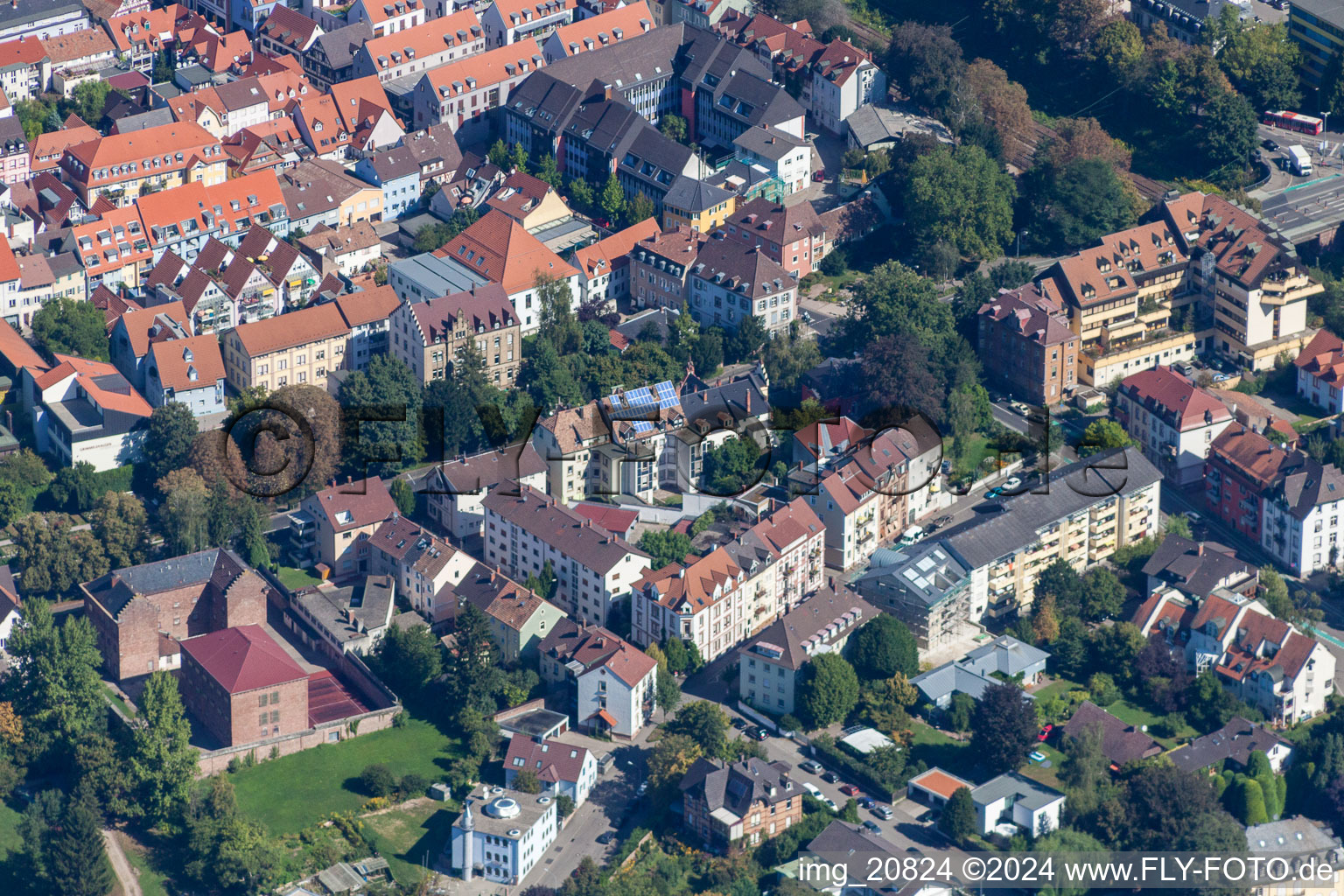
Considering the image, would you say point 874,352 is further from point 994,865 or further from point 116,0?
point 116,0

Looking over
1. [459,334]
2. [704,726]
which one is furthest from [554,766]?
[459,334]

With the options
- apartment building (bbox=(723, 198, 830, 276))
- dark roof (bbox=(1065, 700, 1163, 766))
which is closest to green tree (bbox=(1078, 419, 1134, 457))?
dark roof (bbox=(1065, 700, 1163, 766))

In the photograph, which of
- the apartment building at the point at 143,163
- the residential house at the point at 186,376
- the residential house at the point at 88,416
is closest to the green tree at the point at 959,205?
the residential house at the point at 186,376

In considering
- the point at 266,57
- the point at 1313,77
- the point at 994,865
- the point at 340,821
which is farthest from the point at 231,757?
the point at 1313,77

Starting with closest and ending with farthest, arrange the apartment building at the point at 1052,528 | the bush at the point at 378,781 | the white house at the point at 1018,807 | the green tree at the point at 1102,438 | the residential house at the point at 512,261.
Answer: the white house at the point at 1018,807 → the bush at the point at 378,781 → the apartment building at the point at 1052,528 → the green tree at the point at 1102,438 → the residential house at the point at 512,261

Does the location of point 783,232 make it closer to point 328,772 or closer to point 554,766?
point 554,766

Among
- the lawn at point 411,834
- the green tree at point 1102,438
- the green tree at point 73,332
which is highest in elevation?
the green tree at point 73,332

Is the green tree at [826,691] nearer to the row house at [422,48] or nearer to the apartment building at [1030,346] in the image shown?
the apartment building at [1030,346]
